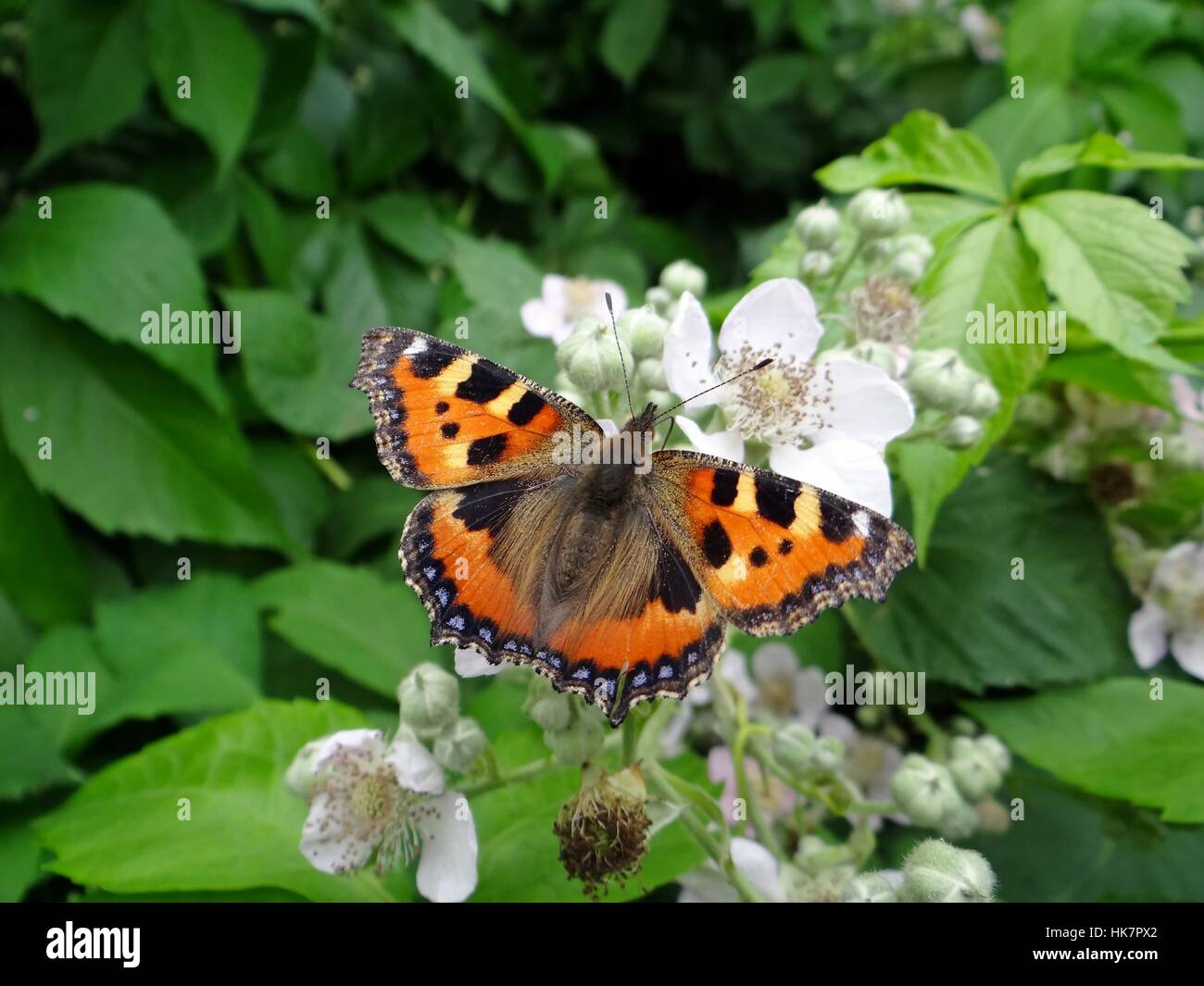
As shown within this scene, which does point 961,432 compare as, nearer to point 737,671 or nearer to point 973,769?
point 973,769

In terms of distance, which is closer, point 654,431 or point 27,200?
point 654,431

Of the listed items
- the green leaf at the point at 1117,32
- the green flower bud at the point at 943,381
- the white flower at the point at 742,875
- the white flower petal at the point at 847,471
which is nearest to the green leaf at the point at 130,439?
the white flower at the point at 742,875

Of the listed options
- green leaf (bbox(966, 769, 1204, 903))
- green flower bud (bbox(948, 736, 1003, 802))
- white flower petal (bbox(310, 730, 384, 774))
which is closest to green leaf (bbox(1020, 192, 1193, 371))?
green flower bud (bbox(948, 736, 1003, 802))

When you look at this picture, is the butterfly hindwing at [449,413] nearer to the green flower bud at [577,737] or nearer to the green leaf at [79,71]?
the green flower bud at [577,737]

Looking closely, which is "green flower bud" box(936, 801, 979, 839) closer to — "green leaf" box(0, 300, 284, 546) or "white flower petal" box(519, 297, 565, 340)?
"white flower petal" box(519, 297, 565, 340)

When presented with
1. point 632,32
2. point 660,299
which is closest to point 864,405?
point 660,299

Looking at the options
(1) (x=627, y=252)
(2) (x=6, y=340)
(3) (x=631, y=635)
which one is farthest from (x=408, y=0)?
(3) (x=631, y=635)

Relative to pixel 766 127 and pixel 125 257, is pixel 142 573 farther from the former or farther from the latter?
pixel 766 127
